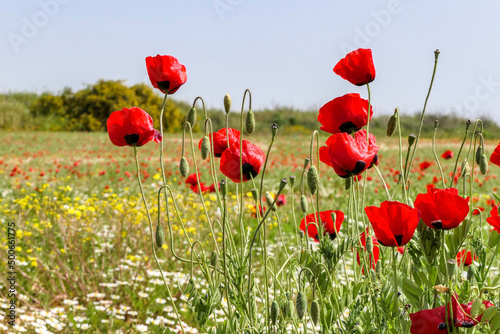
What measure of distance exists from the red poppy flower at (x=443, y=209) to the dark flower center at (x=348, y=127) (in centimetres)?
42

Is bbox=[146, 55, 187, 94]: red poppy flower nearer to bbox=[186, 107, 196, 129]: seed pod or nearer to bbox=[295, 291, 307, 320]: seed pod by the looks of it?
bbox=[186, 107, 196, 129]: seed pod

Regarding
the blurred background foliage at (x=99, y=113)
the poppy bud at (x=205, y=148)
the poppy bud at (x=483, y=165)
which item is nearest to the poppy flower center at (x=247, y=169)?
the poppy bud at (x=205, y=148)

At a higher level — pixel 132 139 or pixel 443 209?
pixel 132 139

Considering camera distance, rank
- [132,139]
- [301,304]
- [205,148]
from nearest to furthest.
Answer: [301,304], [205,148], [132,139]

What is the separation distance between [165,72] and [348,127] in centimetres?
59

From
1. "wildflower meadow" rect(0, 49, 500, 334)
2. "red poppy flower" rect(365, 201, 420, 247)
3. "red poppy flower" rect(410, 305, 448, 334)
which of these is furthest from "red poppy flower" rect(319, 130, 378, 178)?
"red poppy flower" rect(410, 305, 448, 334)

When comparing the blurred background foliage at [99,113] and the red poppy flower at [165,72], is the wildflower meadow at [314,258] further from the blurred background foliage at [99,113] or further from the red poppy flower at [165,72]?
the blurred background foliage at [99,113]

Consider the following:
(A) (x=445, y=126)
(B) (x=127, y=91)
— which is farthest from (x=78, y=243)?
(A) (x=445, y=126)

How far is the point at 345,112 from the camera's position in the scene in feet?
4.83

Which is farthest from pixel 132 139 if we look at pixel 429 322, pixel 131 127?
pixel 429 322

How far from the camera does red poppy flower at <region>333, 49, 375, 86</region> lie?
145cm

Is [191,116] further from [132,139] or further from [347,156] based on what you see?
[347,156]

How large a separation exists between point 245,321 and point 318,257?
306 mm

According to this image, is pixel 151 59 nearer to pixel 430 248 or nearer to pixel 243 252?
pixel 243 252
